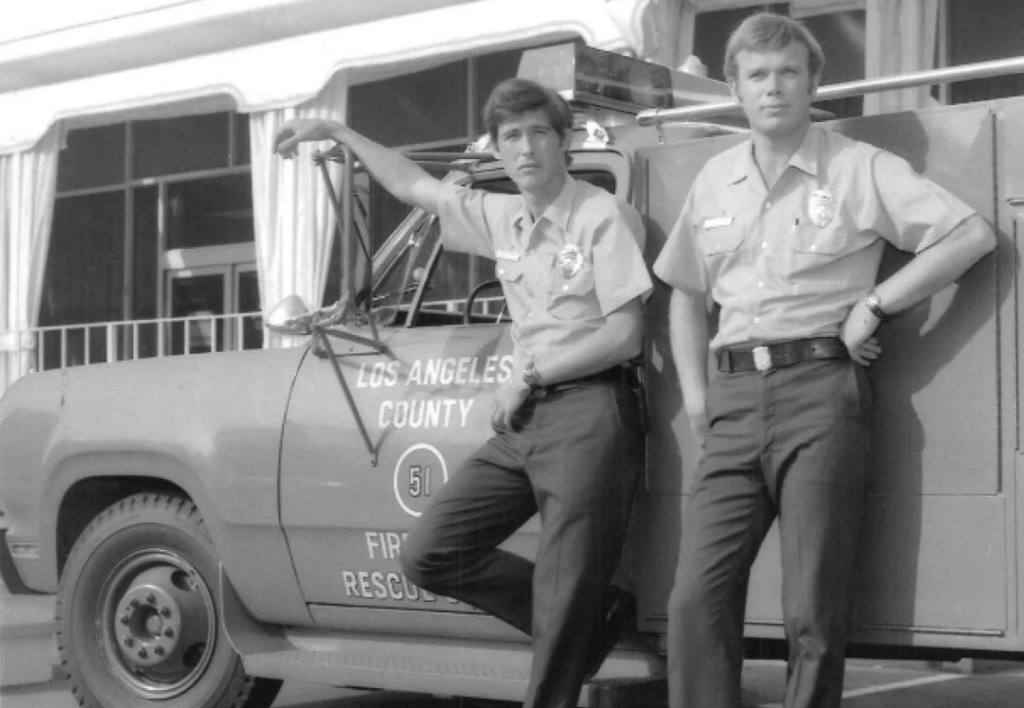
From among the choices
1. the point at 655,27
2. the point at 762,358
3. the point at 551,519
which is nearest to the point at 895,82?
the point at 762,358

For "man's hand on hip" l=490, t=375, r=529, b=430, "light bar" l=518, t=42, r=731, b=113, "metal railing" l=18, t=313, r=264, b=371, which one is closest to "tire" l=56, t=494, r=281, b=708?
"man's hand on hip" l=490, t=375, r=529, b=430

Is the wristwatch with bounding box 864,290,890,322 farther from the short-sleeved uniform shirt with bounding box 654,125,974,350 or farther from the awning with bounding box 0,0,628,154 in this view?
the awning with bounding box 0,0,628,154

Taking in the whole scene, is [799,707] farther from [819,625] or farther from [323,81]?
[323,81]

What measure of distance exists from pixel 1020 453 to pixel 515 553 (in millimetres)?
1562

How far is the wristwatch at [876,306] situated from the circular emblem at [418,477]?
1.52m

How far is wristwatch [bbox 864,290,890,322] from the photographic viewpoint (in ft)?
14.1

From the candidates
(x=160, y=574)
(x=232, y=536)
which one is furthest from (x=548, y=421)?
(x=160, y=574)

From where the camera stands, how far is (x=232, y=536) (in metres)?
5.79

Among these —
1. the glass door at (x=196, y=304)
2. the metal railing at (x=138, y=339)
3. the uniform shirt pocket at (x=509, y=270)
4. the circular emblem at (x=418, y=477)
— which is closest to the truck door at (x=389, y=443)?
the circular emblem at (x=418, y=477)

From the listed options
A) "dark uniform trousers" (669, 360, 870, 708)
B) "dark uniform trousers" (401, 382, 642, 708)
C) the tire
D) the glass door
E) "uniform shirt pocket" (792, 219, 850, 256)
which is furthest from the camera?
the glass door

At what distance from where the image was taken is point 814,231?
4395mm

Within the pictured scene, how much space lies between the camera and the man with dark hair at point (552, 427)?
4.75 metres

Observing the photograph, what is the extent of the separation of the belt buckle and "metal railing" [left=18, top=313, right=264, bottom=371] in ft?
31.9

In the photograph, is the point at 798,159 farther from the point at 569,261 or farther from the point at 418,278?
the point at 418,278
